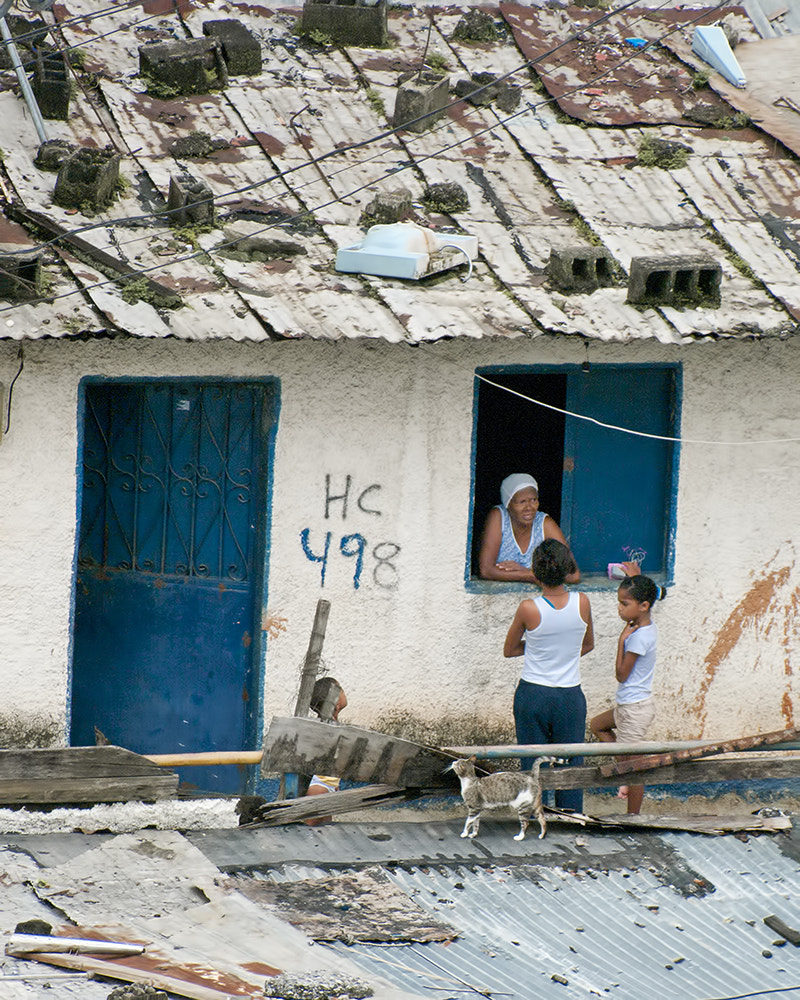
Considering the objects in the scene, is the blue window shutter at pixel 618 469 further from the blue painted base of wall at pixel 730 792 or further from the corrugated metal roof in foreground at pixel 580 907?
the corrugated metal roof in foreground at pixel 580 907

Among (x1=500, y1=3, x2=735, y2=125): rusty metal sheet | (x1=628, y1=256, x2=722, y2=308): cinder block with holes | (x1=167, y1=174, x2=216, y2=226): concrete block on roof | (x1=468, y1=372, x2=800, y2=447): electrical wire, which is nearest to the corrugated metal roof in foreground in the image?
(x1=468, y1=372, x2=800, y2=447): electrical wire

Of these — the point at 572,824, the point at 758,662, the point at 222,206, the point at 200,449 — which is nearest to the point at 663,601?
the point at 758,662

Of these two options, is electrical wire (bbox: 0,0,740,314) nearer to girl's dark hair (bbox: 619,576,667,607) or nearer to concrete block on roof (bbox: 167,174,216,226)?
concrete block on roof (bbox: 167,174,216,226)

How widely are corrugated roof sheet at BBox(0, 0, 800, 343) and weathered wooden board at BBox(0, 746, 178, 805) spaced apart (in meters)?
A: 1.82

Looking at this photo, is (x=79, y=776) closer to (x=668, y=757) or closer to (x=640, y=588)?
(x=668, y=757)

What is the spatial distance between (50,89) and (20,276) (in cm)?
190

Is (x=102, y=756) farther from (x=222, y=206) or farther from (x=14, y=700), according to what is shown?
(x=222, y=206)

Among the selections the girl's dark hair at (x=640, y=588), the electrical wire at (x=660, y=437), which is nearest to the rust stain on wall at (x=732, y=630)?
the electrical wire at (x=660, y=437)

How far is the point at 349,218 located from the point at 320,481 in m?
1.42

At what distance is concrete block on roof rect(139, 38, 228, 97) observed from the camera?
8.23 meters

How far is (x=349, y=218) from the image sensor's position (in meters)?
7.66

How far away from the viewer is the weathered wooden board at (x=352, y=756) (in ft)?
20.5

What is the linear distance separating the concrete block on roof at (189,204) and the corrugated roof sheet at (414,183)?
0.32 feet

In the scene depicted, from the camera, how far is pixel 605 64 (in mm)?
9336
